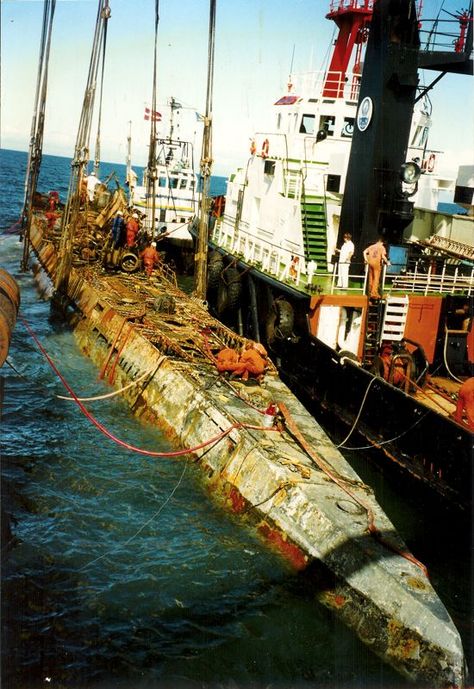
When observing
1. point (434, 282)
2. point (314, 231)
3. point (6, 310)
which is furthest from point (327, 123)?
point (6, 310)

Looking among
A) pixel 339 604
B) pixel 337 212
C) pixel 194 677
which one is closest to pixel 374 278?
pixel 337 212

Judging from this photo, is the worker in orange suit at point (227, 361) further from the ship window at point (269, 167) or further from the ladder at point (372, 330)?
the ship window at point (269, 167)

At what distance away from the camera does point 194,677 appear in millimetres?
7629

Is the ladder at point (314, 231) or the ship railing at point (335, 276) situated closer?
the ship railing at point (335, 276)

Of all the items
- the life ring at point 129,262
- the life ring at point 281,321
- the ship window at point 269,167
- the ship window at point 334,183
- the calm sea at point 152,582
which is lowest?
the calm sea at point 152,582

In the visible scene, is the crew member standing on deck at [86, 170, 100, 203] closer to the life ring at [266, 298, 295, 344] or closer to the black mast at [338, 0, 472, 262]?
the life ring at [266, 298, 295, 344]

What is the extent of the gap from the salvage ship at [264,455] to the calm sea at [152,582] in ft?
1.38

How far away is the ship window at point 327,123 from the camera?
835 inches

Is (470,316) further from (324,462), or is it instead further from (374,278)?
(324,462)

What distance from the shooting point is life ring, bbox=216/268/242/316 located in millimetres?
20609

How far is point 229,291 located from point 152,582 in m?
12.9

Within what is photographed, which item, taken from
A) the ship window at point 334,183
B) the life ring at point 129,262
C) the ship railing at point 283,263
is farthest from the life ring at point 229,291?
the ship window at point 334,183

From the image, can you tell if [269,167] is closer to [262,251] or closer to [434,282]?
[262,251]

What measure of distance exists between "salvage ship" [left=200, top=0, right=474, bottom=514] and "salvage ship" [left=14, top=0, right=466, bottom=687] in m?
1.65
